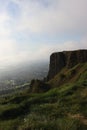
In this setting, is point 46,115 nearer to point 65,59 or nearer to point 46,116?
point 46,116

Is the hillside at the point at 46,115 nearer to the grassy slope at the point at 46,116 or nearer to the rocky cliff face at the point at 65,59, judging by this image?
the grassy slope at the point at 46,116

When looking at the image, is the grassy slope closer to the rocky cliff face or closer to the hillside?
the hillside

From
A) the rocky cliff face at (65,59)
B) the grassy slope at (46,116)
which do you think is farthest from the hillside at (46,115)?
the rocky cliff face at (65,59)

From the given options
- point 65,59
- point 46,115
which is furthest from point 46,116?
point 65,59

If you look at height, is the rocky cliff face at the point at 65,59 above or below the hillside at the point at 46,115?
above

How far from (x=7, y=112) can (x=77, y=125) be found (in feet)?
37.1

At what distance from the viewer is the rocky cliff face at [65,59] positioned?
9988cm

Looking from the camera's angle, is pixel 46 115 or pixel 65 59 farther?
pixel 65 59

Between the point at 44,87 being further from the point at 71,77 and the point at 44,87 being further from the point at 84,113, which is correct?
the point at 84,113

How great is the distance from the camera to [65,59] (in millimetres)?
106750

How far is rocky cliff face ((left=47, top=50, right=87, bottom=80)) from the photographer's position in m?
99.9

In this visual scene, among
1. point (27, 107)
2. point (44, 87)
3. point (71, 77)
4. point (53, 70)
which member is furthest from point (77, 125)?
point (53, 70)

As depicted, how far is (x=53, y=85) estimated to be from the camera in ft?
273

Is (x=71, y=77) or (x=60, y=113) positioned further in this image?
(x=71, y=77)
